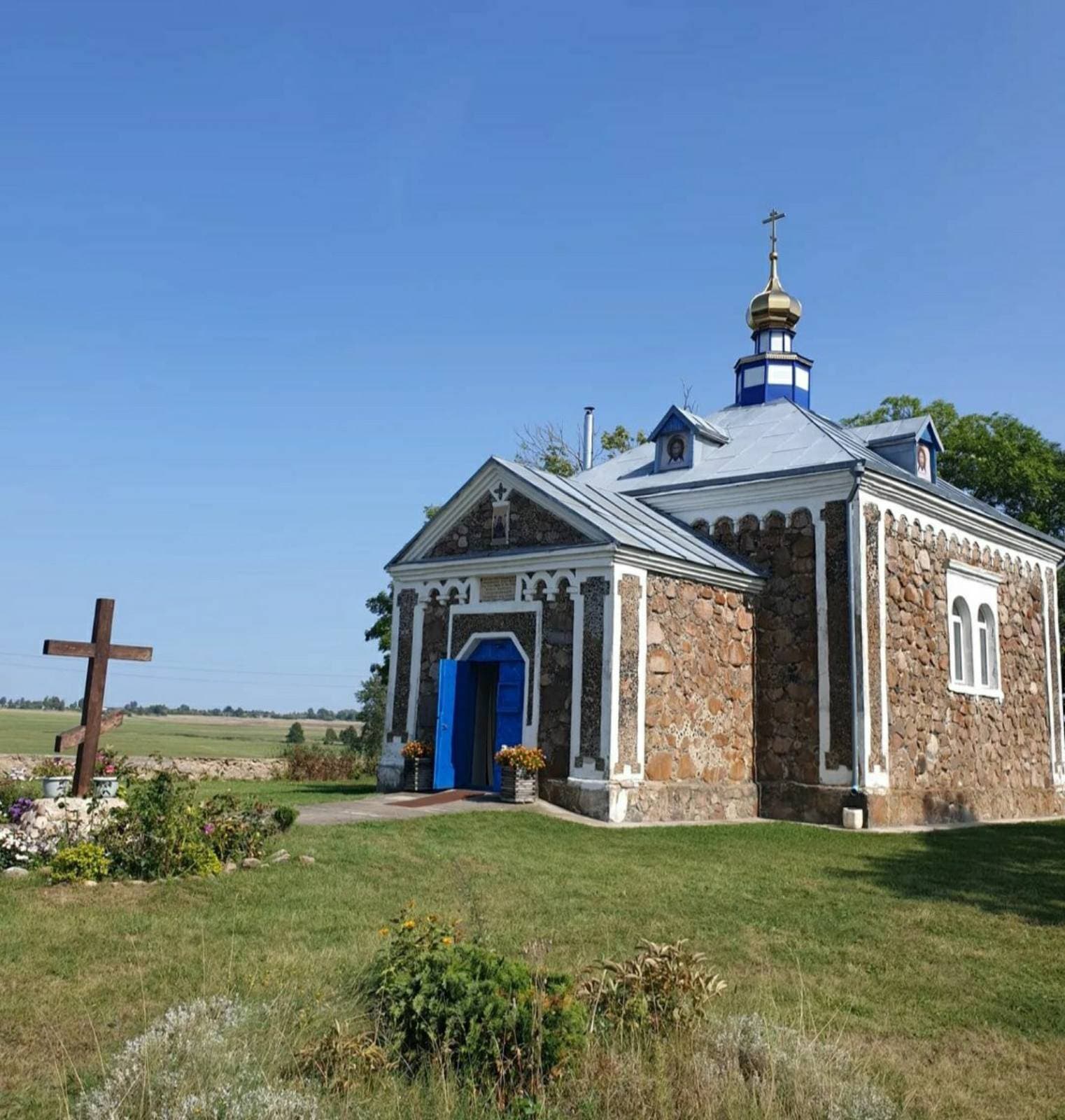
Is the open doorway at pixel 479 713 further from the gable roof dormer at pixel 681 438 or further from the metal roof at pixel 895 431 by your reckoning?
the metal roof at pixel 895 431

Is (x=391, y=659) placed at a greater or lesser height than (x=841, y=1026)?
greater

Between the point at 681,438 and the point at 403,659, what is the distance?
6.65m

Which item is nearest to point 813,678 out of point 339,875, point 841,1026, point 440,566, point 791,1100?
point 440,566

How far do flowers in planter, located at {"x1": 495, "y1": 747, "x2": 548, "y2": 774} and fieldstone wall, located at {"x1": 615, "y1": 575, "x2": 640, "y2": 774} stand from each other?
1119 mm

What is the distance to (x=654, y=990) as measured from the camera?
5.04 metres

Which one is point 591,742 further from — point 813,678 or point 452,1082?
point 452,1082

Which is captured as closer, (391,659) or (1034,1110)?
(1034,1110)

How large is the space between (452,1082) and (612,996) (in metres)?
1.08

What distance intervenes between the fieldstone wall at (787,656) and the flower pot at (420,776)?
5114 millimetres

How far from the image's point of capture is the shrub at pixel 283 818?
10414 mm

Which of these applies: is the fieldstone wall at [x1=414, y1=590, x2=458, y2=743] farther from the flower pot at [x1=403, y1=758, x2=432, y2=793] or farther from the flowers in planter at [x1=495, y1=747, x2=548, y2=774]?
the flowers in planter at [x1=495, y1=747, x2=548, y2=774]

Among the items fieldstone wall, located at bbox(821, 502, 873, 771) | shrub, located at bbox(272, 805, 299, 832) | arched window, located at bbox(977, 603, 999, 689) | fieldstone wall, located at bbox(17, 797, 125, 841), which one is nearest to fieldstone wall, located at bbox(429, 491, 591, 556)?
fieldstone wall, located at bbox(821, 502, 873, 771)

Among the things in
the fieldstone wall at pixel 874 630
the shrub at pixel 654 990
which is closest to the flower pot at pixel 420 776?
the fieldstone wall at pixel 874 630

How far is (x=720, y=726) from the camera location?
1557 cm
